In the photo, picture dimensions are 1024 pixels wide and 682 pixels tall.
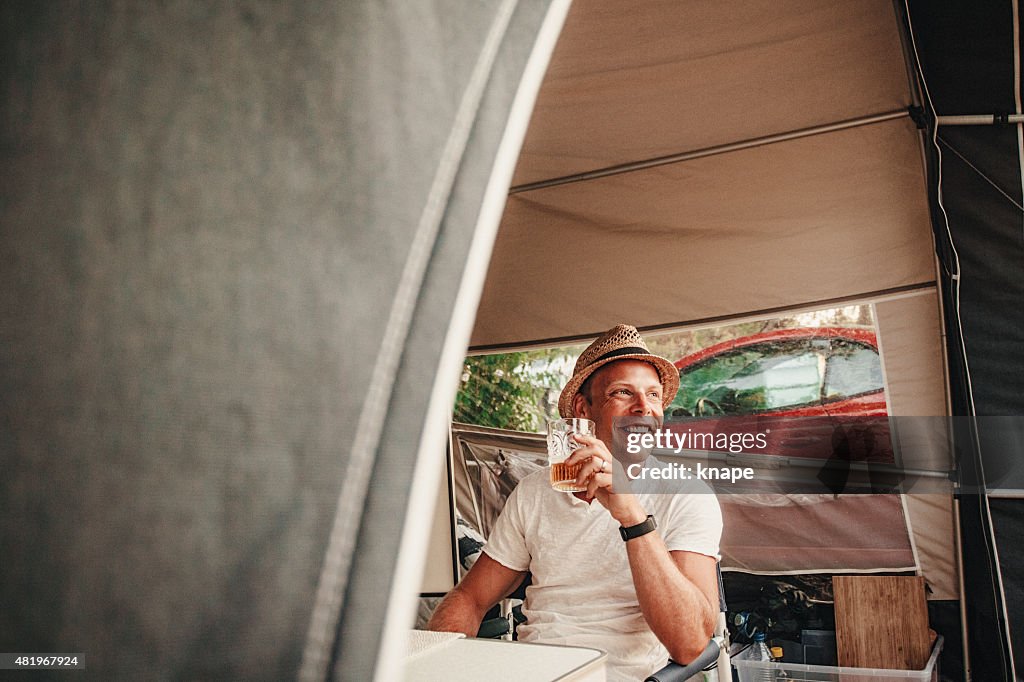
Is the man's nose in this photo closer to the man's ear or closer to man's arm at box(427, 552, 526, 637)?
the man's ear

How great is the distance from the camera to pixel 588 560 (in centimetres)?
194

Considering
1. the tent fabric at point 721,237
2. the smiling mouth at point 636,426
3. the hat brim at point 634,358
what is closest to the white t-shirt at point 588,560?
the smiling mouth at point 636,426

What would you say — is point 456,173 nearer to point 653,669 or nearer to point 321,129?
point 321,129

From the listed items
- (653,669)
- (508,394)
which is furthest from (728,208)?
(653,669)

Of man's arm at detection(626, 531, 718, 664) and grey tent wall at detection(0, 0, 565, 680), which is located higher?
grey tent wall at detection(0, 0, 565, 680)

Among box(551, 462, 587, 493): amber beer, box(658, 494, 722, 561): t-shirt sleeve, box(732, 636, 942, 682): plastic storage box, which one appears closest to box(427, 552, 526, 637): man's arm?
box(658, 494, 722, 561): t-shirt sleeve

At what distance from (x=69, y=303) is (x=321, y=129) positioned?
194mm

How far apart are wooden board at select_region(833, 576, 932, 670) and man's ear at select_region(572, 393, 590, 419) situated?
A: 1565mm

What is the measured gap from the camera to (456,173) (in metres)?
0.46

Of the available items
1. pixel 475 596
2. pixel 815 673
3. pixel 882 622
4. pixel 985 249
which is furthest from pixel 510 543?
pixel 985 249

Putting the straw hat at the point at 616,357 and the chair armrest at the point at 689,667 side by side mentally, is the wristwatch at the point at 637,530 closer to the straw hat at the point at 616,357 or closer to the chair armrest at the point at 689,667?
the chair armrest at the point at 689,667

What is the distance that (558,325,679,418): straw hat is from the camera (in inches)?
88.4

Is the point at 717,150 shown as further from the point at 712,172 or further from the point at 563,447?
the point at 563,447

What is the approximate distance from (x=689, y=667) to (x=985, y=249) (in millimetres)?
1898
